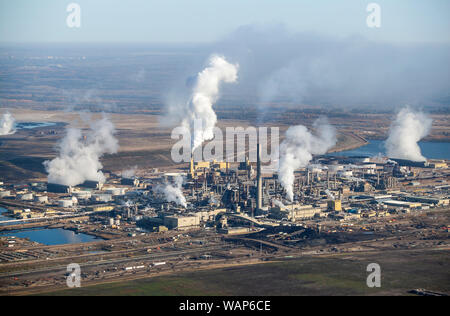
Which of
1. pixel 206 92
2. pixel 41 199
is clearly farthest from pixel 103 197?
pixel 206 92

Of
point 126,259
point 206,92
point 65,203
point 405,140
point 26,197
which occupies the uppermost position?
point 206,92

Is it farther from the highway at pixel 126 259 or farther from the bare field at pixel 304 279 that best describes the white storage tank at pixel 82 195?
the bare field at pixel 304 279

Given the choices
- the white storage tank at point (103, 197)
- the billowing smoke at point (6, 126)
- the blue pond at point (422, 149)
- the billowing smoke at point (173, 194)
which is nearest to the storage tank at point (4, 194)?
the white storage tank at point (103, 197)

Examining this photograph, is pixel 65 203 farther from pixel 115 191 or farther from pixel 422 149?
pixel 422 149

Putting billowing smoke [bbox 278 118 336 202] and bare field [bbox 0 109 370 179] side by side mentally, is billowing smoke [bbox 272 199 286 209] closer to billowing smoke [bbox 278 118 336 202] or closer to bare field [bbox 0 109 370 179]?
billowing smoke [bbox 278 118 336 202]

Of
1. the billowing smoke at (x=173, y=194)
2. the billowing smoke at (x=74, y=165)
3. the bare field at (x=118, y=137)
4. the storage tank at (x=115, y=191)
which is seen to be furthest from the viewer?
the bare field at (x=118, y=137)

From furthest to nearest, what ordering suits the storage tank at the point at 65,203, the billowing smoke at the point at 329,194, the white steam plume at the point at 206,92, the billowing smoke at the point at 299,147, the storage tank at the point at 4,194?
the white steam plume at the point at 206,92
the storage tank at the point at 4,194
the billowing smoke at the point at 329,194
the billowing smoke at the point at 299,147
the storage tank at the point at 65,203

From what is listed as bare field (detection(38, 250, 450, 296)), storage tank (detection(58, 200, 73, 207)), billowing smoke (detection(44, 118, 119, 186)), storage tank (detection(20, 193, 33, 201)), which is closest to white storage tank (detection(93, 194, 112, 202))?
storage tank (detection(58, 200, 73, 207))
